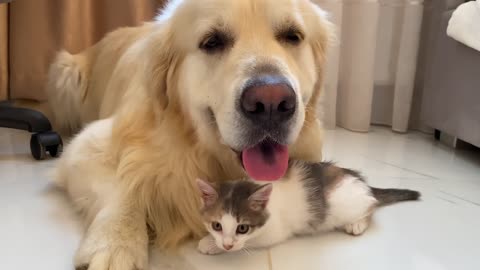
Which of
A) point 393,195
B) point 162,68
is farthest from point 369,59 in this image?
point 162,68

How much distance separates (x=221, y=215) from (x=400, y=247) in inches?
21.3

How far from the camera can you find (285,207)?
1439 mm

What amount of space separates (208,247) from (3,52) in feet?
6.03

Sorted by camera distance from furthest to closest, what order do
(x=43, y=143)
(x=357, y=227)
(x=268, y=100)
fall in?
1. (x=43, y=143)
2. (x=357, y=227)
3. (x=268, y=100)

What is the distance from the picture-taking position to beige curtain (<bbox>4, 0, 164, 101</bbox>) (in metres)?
2.66

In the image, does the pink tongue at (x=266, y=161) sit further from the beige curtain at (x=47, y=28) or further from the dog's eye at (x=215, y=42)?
the beige curtain at (x=47, y=28)

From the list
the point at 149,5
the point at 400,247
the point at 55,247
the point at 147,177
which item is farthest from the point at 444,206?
the point at 149,5

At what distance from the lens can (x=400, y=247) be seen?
1.51m

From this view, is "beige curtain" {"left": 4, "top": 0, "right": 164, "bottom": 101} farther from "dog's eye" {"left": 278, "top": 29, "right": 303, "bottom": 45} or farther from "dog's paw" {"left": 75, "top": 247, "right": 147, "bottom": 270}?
"dog's paw" {"left": 75, "top": 247, "right": 147, "bottom": 270}

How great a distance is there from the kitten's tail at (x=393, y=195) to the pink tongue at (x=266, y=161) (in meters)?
0.46

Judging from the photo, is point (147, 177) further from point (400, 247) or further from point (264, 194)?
point (400, 247)

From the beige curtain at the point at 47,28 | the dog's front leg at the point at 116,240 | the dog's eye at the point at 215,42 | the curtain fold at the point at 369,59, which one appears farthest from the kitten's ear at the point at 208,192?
the beige curtain at the point at 47,28

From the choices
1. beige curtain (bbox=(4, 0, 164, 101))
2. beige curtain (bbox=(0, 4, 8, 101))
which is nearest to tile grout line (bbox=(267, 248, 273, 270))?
beige curtain (bbox=(4, 0, 164, 101))

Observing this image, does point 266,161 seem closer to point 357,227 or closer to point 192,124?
point 192,124
